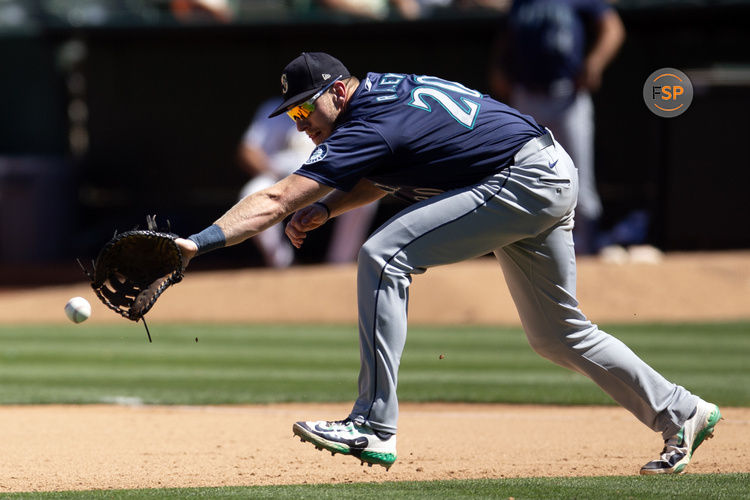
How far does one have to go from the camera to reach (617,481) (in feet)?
13.1

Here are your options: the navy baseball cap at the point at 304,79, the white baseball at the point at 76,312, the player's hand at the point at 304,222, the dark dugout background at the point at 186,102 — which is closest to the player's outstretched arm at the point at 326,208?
the player's hand at the point at 304,222

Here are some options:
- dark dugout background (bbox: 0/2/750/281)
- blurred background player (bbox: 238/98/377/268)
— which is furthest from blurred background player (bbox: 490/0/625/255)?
dark dugout background (bbox: 0/2/750/281)

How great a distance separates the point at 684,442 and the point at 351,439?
1.32 metres

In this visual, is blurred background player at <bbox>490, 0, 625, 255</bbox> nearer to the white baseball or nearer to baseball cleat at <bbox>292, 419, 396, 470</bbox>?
the white baseball

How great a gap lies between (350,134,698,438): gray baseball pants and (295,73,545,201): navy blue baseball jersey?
6 centimetres

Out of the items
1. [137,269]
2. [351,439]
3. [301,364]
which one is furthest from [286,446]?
[301,364]

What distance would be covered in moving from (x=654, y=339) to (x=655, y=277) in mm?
1700

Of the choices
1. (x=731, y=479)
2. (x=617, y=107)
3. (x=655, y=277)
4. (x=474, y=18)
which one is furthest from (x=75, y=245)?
(x=731, y=479)

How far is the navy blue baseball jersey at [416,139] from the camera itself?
3.79 m

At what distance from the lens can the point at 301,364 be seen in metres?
7.86

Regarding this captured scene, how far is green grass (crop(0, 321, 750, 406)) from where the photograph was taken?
6.69 meters

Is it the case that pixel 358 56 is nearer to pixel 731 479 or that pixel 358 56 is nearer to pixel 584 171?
pixel 584 171

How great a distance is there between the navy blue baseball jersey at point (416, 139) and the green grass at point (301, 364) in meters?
2.73

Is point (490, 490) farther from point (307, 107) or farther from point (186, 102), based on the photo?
point (186, 102)
